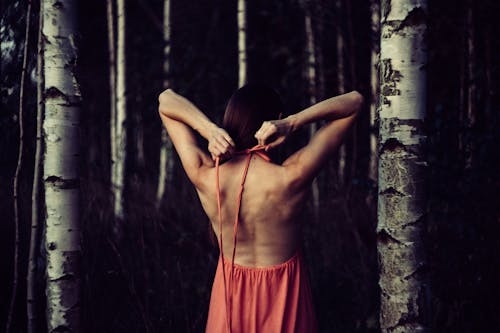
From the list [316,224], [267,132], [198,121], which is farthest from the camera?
[316,224]

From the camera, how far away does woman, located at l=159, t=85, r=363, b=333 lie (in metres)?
2.26

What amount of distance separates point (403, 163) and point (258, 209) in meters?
0.69

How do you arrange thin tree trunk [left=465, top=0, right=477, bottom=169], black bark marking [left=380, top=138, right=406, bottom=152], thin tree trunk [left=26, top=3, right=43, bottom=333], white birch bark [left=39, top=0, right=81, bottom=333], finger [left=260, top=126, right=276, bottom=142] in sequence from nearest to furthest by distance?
finger [left=260, top=126, right=276, bottom=142]
black bark marking [left=380, top=138, right=406, bottom=152]
white birch bark [left=39, top=0, right=81, bottom=333]
thin tree trunk [left=26, top=3, right=43, bottom=333]
thin tree trunk [left=465, top=0, right=477, bottom=169]

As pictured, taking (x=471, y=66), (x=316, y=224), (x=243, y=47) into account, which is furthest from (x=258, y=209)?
(x=243, y=47)

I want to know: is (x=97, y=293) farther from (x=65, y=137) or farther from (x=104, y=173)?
(x=65, y=137)

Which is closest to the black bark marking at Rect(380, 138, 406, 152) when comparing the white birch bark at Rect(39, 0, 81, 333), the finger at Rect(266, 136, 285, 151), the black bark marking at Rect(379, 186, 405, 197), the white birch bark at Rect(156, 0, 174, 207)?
the black bark marking at Rect(379, 186, 405, 197)

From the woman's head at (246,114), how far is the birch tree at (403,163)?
0.55m

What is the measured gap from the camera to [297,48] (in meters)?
11.3

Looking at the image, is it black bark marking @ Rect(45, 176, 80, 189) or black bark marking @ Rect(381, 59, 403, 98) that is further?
black bark marking @ Rect(45, 176, 80, 189)

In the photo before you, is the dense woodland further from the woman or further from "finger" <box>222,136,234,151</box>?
"finger" <box>222,136,234,151</box>

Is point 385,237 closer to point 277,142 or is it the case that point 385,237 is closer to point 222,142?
point 277,142

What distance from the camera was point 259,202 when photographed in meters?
2.27

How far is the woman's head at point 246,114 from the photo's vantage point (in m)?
2.31

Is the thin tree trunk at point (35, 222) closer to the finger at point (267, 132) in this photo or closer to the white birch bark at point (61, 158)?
the white birch bark at point (61, 158)
